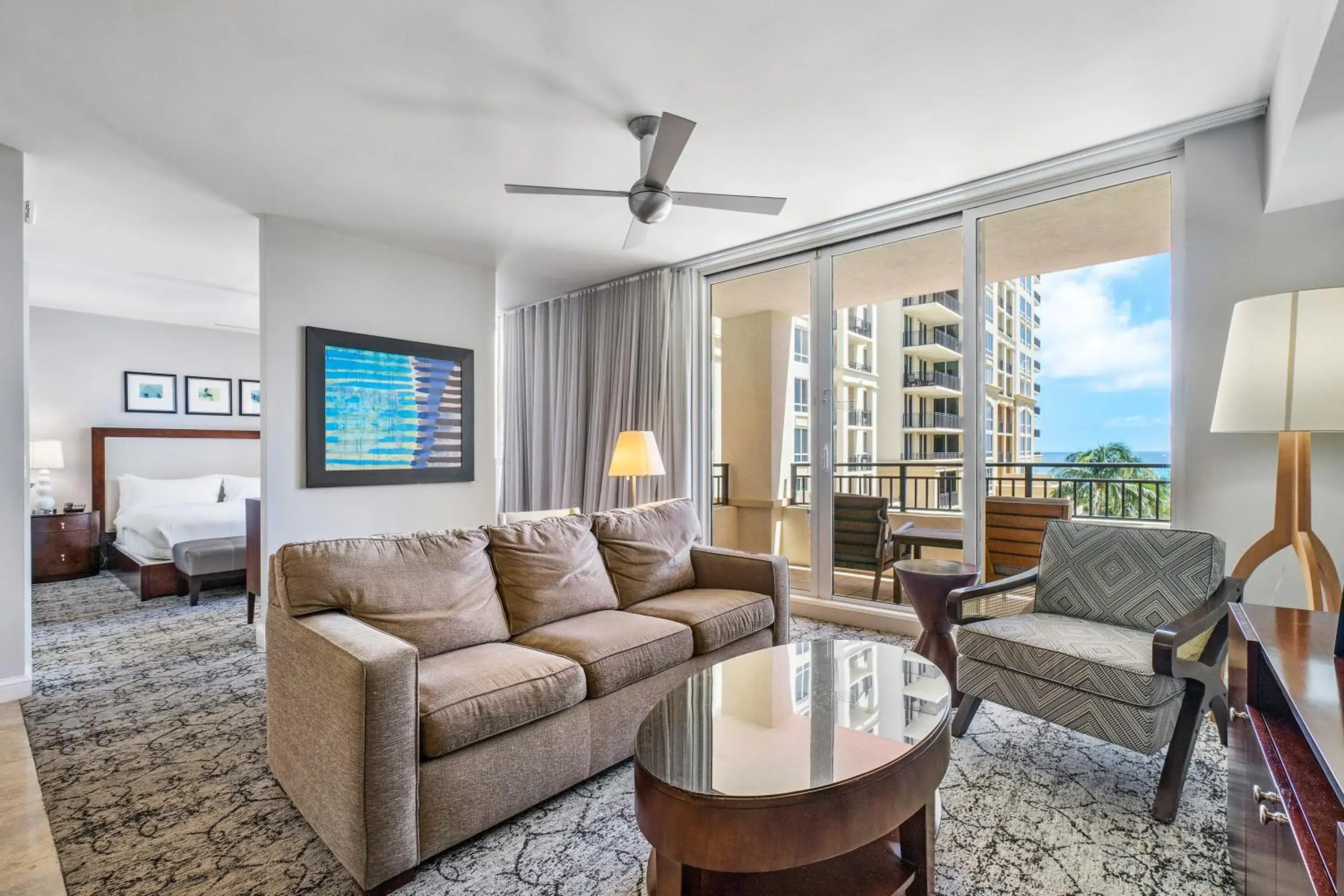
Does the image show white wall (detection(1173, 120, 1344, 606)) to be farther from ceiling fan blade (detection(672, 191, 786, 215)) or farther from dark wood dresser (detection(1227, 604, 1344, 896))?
ceiling fan blade (detection(672, 191, 786, 215))

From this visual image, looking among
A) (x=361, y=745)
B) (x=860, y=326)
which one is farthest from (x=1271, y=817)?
(x=860, y=326)

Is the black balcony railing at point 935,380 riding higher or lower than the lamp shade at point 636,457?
higher

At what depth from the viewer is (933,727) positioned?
1.51 meters

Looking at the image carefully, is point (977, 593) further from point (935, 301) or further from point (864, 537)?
point (935, 301)

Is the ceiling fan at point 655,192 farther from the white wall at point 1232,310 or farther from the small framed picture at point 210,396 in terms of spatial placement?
the small framed picture at point 210,396

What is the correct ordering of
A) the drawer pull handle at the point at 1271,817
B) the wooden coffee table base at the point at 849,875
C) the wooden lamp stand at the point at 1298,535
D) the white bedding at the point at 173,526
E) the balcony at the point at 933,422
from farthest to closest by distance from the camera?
the white bedding at the point at 173,526, the balcony at the point at 933,422, the wooden lamp stand at the point at 1298,535, the wooden coffee table base at the point at 849,875, the drawer pull handle at the point at 1271,817

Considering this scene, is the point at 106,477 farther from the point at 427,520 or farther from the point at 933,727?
the point at 933,727

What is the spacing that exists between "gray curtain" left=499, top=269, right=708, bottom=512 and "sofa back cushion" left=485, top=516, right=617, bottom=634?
6.69 ft

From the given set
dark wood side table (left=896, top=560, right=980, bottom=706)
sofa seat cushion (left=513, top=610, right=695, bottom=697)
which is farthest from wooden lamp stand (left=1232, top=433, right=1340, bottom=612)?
sofa seat cushion (left=513, top=610, right=695, bottom=697)

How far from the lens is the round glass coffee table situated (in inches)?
46.3

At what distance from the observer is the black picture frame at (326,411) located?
12.4ft

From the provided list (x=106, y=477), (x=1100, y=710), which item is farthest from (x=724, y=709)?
(x=106, y=477)

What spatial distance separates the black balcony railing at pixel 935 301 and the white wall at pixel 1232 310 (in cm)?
106

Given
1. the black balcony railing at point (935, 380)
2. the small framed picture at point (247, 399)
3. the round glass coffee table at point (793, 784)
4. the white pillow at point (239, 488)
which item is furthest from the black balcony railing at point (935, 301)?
the small framed picture at point (247, 399)
